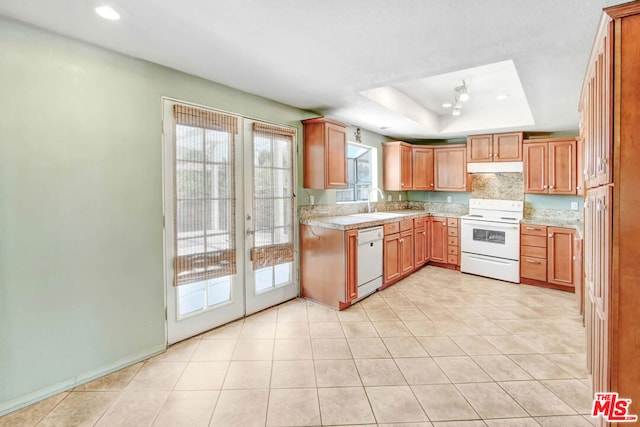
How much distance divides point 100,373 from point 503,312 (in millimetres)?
3923

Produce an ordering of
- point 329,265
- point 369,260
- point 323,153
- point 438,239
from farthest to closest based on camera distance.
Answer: point 438,239
point 369,260
point 323,153
point 329,265

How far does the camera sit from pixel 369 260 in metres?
3.82

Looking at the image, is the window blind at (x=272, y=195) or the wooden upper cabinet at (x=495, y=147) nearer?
the window blind at (x=272, y=195)

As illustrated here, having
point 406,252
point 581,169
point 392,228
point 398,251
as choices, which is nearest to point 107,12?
point 392,228

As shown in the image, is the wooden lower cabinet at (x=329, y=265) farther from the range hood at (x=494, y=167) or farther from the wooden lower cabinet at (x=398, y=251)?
the range hood at (x=494, y=167)

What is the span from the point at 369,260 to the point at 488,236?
2.23m

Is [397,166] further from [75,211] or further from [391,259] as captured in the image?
[75,211]

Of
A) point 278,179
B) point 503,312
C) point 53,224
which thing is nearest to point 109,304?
point 53,224

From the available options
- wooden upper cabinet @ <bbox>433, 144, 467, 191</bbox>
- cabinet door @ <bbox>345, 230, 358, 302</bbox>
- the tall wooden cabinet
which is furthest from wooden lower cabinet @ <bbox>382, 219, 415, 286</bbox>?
the tall wooden cabinet

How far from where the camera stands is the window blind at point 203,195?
2.63 meters

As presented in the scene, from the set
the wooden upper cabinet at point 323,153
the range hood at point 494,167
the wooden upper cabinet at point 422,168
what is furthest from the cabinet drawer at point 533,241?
the wooden upper cabinet at point 323,153

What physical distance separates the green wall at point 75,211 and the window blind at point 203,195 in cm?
A: 18

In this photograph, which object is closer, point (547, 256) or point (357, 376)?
point (357, 376)

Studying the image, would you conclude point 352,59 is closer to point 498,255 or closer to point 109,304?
point 109,304
